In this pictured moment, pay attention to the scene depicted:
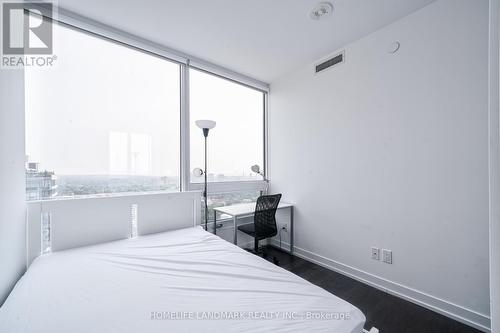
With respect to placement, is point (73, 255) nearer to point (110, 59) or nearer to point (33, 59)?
point (33, 59)

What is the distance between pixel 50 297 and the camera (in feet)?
3.29

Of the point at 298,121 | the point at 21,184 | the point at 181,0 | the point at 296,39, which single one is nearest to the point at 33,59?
the point at 21,184

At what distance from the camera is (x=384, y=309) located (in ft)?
5.76

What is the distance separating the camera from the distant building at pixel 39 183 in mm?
1659

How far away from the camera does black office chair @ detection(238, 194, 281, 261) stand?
7.87 ft

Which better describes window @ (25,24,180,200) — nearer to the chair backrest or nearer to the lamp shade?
the lamp shade

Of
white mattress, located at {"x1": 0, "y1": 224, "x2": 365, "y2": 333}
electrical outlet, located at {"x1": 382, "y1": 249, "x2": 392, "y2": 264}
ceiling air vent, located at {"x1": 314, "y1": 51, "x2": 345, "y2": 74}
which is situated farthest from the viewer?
ceiling air vent, located at {"x1": 314, "y1": 51, "x2": 345, "y2": 74}

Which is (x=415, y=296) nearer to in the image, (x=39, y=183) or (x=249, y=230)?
(x=249, y=230)

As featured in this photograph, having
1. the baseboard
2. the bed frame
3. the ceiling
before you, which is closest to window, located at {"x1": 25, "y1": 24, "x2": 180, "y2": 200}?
the bed frame

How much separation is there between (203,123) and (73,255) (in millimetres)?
1629

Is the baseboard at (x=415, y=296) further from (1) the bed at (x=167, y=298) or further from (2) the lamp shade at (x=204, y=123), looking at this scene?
(2) the lamp shade at (x=204, y=123)

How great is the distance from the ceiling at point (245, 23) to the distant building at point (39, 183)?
149 centimetres

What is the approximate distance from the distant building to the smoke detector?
281 cm

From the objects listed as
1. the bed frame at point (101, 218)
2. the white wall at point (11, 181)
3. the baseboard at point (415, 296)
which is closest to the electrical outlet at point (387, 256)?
the baseboard at point (415, 296)
